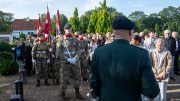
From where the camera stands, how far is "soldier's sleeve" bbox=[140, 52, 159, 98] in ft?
12.4

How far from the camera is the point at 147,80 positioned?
3.79 metres

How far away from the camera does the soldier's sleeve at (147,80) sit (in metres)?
3.79

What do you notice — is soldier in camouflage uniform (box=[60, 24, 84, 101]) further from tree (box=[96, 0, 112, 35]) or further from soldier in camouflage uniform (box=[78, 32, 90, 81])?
tree (box=[96, 0, 112, 35])

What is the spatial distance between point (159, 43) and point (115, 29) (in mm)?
4804

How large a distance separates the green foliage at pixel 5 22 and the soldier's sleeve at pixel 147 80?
87.8 metres

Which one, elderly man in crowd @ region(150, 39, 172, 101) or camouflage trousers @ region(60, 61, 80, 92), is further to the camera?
camouflage trousers @ region(60, 61, 80, 92)

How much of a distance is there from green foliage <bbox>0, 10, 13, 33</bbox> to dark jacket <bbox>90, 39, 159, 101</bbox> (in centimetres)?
8743

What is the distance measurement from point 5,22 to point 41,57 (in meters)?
87.8

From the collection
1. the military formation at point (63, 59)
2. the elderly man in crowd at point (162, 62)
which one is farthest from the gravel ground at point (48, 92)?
the elderly man in crowd at point (162, 62)

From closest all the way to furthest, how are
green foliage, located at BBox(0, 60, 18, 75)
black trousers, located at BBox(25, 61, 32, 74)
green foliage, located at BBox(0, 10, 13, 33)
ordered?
black trousers, located at BBox(25, 61, 32, 74) < green foliage, located at BBox(0, 60, 18, 75) < green foliage, located at BBox(0, 10, 13, 33)

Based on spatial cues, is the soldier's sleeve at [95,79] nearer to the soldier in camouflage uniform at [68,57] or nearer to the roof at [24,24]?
the soldier in camouflage uniform at [68,57]

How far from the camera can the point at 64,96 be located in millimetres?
10875

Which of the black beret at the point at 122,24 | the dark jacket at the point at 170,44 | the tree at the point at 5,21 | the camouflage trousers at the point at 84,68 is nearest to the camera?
the black beret at the point at 122,24

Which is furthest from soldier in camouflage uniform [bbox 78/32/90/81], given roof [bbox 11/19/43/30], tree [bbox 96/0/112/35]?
roof [bbox 11/19/43/30]
